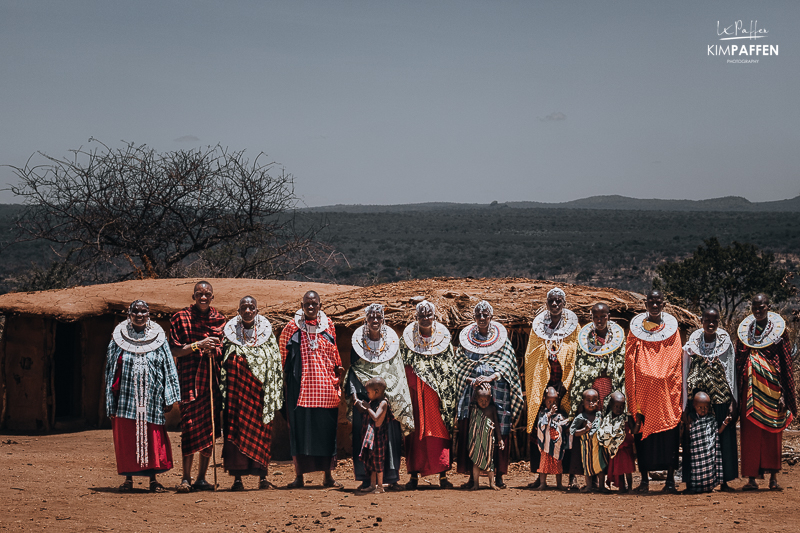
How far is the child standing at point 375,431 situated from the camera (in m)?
6.62

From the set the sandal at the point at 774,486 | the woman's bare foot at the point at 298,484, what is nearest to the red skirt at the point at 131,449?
the woman's bare foot at the point at 298,484

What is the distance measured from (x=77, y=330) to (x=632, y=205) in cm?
11317

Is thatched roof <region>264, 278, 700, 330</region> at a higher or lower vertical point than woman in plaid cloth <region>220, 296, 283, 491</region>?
higher

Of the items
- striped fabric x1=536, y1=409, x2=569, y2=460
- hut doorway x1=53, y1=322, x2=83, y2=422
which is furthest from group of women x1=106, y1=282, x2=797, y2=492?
hut doorway x1=53, y1=322, x2=83, y2=422

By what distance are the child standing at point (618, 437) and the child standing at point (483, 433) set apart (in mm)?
809

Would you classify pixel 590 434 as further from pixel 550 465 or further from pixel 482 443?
pixel 482 443

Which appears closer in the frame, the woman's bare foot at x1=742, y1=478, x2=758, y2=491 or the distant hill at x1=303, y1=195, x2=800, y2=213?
the woman's bare foot at x1=742, y1=478, x2=758, y2=491

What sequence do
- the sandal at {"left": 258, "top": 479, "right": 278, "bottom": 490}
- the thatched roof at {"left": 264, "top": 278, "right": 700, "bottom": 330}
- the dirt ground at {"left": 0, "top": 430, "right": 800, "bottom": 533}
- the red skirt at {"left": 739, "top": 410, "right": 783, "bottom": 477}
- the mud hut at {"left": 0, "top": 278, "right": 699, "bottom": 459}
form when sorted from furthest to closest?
the mud hut at {"left": 0, "top": 278, "right": 699, "bottom": 459} → the thatched roof at {"left": 264, "top": 278, "right": 700, "bottom": 330} → the sandal at {"left": 258, "top": 479, "right": 278, "bottom": 490} → the red skirt at {"left": 739, "top": 410, "right": 783, "bottom": 477} → the dirt ground at {"left": 0, "top": 430, "right": 800, "bottom": 533}

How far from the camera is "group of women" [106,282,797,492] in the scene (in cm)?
665

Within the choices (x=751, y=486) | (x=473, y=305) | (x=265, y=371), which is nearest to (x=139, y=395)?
(x=265, y=371)

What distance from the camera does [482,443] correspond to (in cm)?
669

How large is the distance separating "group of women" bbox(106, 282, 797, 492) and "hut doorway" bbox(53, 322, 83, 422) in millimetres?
5459

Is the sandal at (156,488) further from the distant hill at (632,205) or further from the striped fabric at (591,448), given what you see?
the distant hill at (632,205)

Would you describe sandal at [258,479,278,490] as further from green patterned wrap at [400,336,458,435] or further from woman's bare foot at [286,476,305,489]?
green patterned wrap at [400,336,458,435]
